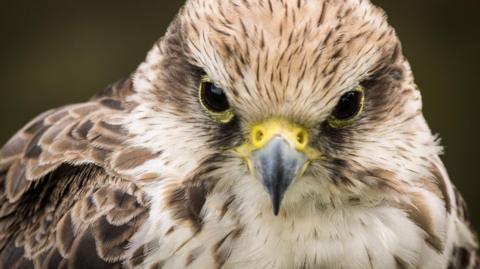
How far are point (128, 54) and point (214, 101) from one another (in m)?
4.00

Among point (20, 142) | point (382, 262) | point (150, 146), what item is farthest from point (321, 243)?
point (20, 142)

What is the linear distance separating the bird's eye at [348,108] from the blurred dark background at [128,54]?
3674 millimetres

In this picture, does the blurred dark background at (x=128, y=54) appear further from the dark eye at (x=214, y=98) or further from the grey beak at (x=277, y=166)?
the grey beak at (x=277, y=166)

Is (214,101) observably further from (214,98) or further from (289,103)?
(289,103)

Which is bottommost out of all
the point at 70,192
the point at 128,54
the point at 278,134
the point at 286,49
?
the point at 70,192

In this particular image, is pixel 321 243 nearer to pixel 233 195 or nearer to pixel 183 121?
pixel 233 195

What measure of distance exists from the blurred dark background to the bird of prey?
3.43m

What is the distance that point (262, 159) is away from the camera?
282 centimetres

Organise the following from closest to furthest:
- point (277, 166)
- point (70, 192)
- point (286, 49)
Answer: point (277, 166) → point (286, 49) → point (70, 192)

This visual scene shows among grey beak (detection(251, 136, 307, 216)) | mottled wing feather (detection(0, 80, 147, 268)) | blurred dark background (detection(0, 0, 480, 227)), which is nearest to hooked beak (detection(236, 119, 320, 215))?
grey beak (detection(251, 136, 307, 216))

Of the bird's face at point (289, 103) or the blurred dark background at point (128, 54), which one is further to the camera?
the blurred dark background at point (128, 54)

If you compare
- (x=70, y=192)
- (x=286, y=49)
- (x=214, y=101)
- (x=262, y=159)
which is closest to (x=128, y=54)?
(x=70, y=192)

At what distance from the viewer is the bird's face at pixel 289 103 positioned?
9.47ft

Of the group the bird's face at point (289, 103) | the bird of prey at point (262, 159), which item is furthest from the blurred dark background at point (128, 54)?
the bird's face at point (289, 103)
